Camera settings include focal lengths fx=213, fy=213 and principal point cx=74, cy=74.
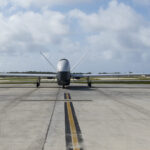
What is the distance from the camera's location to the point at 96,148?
5.70 m

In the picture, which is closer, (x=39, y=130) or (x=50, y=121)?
(x=39, y=130)

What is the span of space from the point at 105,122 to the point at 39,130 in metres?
2.88

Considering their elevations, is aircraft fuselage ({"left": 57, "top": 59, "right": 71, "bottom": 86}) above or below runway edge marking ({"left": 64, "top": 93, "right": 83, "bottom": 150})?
above

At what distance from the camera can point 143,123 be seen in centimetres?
876

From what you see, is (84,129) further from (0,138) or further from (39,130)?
(0,138)

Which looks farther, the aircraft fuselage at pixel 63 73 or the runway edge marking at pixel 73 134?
the aircraft fuselage at pixel 63 73

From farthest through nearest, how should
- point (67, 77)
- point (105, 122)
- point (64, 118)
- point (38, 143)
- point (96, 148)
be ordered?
point (67, 77)
point (64, 118)
point (105, 122)
point (38, 143)
point (96, 148)

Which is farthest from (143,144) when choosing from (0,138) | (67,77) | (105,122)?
(67,77)

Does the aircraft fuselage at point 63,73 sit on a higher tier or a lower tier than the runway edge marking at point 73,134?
higher

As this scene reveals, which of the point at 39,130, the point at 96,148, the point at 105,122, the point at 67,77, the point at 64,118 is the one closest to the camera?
the point at 96,148

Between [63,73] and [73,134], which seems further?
[63,73]

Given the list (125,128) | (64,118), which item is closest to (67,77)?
(64,118)

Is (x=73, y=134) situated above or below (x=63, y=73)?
below

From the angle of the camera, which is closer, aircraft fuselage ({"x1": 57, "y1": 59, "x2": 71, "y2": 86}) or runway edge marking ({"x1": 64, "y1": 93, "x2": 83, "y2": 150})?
runway edge marking ({"x1": 64, "y1": 93, "x2": 83, "y2": 150})
